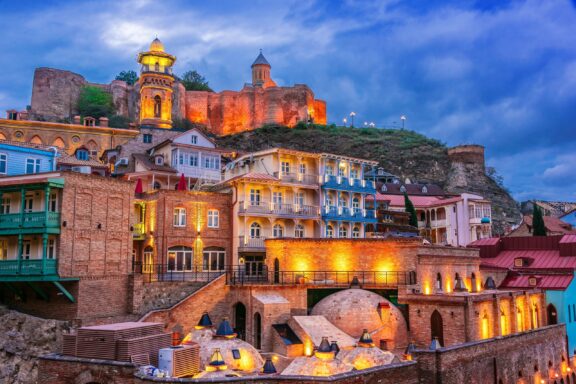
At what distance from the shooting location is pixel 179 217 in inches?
1672

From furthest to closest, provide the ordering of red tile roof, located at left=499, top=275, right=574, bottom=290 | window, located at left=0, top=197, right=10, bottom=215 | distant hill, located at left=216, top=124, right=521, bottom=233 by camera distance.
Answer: distant hill, located at left=216, top=124, right=521, bottom=233 < red tile roof, located at left=499, top=275, right=574, bottom=290 < window, located at left=0, top=197, right=10, bottom=215

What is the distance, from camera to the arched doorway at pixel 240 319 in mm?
37781

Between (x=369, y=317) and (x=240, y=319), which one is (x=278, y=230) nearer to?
(x=240, y=319)

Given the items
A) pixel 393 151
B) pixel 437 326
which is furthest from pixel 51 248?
pixel 393 151

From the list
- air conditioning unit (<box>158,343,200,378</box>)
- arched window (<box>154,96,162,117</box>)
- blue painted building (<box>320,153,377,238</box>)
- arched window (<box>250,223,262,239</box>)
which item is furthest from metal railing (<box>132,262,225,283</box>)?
arched window (<box>154,96,162,117</box>)

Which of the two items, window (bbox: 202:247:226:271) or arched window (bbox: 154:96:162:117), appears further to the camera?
arched window (bbox: 154:96:162:117)

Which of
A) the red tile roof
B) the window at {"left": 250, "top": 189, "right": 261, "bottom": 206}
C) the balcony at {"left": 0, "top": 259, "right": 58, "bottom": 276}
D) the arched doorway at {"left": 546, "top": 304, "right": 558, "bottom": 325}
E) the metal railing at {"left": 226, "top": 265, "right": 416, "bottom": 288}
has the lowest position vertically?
the arched doorway at {"left": 546, "top": 304, "right": 558, "bottom": 325}

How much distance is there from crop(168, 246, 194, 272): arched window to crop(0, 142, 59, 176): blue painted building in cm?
1043

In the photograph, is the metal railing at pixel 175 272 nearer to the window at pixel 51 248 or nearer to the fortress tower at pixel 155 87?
the window at pixel 51 248

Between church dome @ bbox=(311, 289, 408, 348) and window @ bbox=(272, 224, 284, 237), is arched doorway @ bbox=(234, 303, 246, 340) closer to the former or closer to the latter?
church dome @ bbox=(311, 289, 408, 348)

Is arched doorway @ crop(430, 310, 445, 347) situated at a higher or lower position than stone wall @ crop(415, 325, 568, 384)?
higher

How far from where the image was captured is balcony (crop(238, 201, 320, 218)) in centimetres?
4450

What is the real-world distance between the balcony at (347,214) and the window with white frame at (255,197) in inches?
Answer: 253

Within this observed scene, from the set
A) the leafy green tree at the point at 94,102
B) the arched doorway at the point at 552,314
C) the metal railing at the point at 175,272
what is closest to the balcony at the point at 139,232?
the metal railing at the point at 175,272
